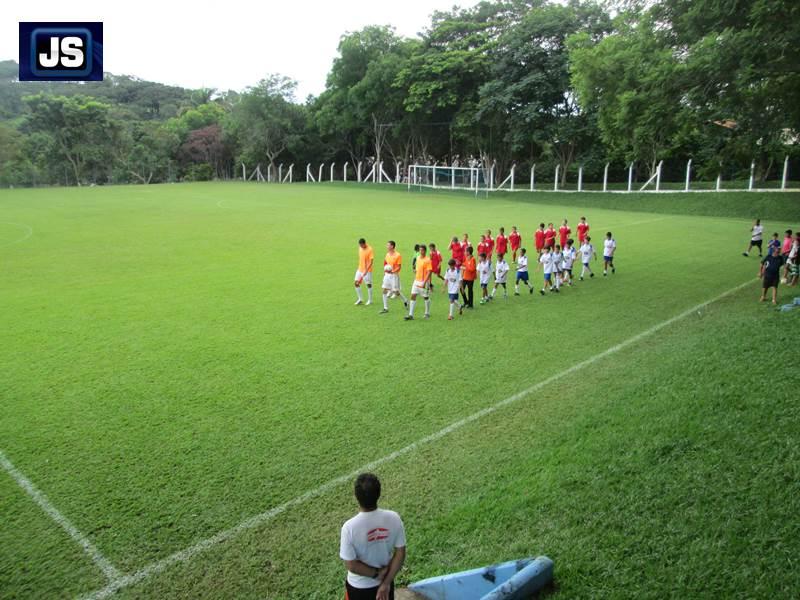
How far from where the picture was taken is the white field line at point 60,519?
554 centimetres

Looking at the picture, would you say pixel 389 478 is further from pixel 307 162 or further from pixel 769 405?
pixel 307 162

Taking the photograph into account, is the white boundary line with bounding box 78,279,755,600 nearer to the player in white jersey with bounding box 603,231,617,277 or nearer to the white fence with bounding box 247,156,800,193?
the player in white jersey with bounding box 603,231,617,277

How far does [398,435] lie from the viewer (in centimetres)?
797

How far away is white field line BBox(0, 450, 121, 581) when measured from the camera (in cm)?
554

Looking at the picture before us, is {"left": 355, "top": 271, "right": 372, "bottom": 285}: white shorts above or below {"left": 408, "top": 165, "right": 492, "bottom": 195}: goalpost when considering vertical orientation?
below

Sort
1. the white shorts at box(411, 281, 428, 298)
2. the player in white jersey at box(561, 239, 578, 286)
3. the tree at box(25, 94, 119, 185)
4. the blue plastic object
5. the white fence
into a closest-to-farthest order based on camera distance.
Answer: the blue plastic object, the white shorts at box(411, 281, 428, 298), the player in white jersey at box(561, 239, 578, 286), the white fence, the tree at box(25, 94, 119, 185)

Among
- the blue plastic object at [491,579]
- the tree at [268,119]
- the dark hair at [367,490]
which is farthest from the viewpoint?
the tree at [268,119]

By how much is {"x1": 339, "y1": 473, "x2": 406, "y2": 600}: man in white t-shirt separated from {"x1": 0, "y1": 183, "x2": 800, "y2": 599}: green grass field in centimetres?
146

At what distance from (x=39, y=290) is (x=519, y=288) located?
1410 centimetres

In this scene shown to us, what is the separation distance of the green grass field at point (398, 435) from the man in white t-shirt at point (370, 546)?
146cm

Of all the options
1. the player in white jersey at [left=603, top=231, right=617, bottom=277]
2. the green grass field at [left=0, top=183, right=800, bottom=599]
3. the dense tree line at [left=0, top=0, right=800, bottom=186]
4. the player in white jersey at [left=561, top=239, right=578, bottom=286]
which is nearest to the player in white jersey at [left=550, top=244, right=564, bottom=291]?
the player in white jersey at [left=561, top=239, right=578, bottom=286]

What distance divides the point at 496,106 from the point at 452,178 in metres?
8.67

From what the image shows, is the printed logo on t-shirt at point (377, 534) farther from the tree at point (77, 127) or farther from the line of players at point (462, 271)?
the tree at point (77, 127)

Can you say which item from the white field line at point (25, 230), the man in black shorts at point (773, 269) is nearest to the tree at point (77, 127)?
the white field line at point (25, 230)
